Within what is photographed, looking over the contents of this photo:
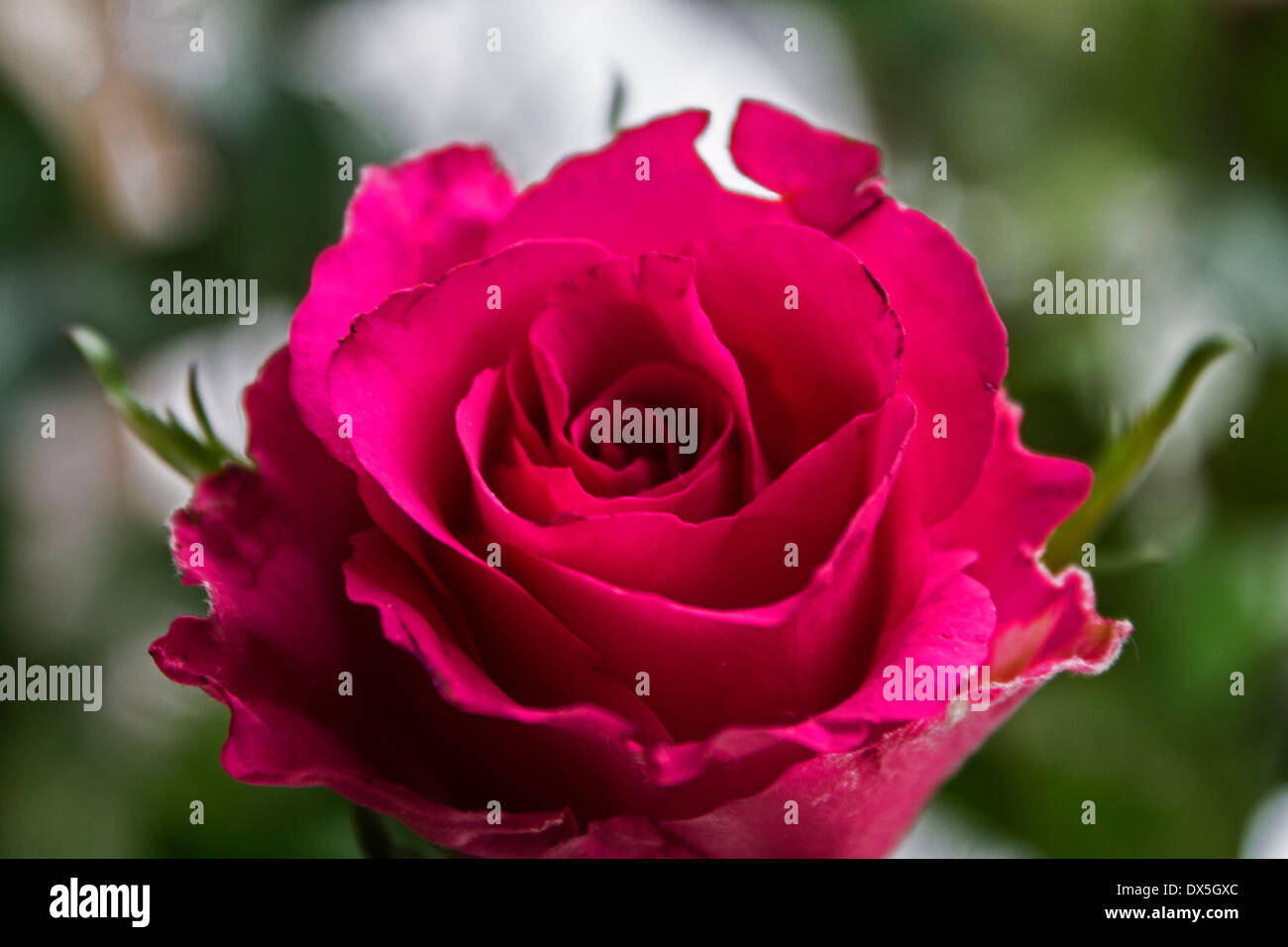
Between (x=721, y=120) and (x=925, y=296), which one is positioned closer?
(x=925, y=296)

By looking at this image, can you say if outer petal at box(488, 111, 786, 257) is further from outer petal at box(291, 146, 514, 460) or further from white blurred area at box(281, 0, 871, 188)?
white blurred area at box(281, 0, 871, 188)

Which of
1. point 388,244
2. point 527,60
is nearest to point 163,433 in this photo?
point 388,244

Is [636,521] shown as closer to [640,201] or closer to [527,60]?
[640,201]

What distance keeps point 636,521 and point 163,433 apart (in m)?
0.13

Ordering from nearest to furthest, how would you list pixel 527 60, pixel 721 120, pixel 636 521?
pixel 636 521 < pixel 721 120 < pixel 527 60

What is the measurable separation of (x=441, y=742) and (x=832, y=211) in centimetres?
15

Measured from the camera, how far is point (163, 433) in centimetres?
28

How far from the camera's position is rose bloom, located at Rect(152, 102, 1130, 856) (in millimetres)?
223

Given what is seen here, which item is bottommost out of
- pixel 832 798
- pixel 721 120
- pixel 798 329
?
pixel 832 798

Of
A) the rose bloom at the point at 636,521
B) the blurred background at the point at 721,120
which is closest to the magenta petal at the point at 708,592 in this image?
the rose bloom at the point at 636,521

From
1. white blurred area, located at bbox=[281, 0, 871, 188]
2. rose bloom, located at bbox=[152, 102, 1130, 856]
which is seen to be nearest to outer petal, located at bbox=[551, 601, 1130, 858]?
rose bloom, located at bbox=[152, 102, 1130, 856]

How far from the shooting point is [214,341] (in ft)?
1.92

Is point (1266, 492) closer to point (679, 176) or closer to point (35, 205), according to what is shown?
point (679, 176)
